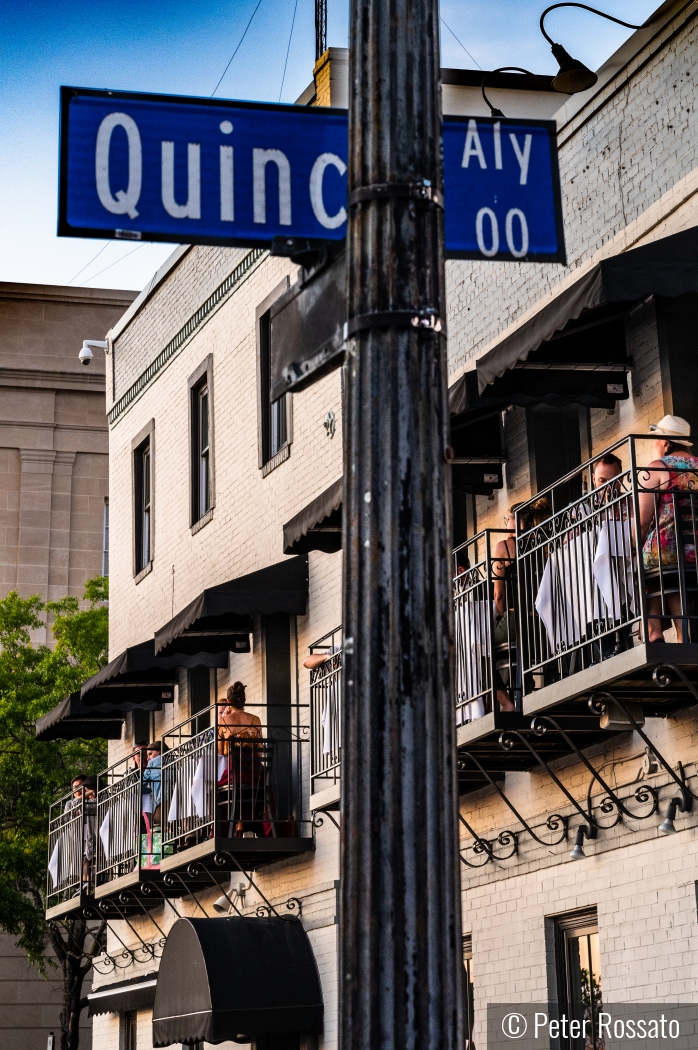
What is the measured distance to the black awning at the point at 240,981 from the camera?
54.5 ft

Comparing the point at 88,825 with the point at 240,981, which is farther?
the point at 88,825

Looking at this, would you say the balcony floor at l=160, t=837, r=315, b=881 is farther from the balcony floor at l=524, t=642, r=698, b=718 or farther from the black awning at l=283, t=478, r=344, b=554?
the balcony floor at l=524, t=642, r=698, b=718

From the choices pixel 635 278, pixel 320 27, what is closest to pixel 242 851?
pixel 635 278

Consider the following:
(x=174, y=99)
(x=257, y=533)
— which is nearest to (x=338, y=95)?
(x=257, y=533)

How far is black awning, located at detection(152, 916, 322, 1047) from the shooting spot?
16625 mm

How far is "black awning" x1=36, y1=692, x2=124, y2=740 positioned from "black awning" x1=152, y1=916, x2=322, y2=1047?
644cm

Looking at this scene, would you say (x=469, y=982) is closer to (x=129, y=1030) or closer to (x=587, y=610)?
(x=587, y=610)

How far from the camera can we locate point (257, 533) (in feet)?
65.4

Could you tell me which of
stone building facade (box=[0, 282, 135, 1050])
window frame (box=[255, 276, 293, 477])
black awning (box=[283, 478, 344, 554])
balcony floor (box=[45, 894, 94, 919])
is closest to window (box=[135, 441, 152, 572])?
balcony floor (box=[45, 894, 94, 919])

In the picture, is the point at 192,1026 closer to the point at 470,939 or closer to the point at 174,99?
the point at 470,939

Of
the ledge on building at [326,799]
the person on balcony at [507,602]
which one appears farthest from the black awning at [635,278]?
the ledge on building at [326,799]

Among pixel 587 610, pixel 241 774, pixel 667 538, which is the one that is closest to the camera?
pixel 667 538

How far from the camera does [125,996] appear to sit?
22656 mm

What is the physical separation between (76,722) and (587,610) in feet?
51.7
